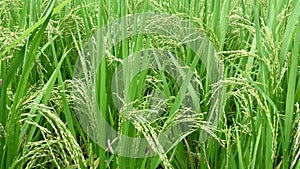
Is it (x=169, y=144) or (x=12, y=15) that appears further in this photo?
(x=12, y=15)

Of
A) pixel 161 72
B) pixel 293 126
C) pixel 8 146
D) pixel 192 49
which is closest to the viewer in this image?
pixel 8 146

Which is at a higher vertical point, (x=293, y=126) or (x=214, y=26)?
(x=214, y=26)

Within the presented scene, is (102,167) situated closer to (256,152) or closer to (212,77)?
(256,152)

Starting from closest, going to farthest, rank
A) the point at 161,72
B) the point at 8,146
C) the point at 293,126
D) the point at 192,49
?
the point at 8,146
the point at 293,126
the point at 161,72
the point at 192,49

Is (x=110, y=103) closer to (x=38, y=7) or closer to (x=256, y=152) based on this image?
(x=256, y=152)

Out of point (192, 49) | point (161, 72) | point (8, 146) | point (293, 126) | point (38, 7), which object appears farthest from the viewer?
point (38, 7)

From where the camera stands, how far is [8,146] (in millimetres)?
760

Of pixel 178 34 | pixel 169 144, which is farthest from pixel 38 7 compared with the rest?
pixel 169 144

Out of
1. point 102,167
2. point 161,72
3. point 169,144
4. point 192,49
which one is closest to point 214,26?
point 192,49

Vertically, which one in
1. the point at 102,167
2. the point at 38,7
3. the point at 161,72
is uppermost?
the point at 38,7

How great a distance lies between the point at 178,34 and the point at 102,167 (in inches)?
22.2

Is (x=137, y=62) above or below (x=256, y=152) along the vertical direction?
above

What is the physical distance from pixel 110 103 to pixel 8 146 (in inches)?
12.1

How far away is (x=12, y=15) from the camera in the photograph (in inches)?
57.9
